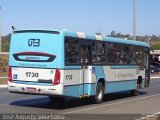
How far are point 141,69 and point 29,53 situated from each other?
32.1 feet

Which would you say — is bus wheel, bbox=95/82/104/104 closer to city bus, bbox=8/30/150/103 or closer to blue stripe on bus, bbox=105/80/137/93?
city bus, bbox=8/30/150/103

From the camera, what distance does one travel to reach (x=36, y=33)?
17.0 m

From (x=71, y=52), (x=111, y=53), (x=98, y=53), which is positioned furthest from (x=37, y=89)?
(x=111, y=53)

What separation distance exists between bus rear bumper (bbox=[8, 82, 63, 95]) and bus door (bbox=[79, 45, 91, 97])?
5.63 ft

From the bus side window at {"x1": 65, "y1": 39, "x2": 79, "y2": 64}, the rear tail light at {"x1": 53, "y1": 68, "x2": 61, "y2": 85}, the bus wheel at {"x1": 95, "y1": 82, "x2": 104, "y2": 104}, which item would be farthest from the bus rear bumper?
the bus wheel at {"x1": 95, "y1": 82, "x2": 104, "y2": 104}

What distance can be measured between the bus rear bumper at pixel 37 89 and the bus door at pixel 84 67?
172 centimetres

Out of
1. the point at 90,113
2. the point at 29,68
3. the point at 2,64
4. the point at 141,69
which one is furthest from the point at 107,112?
the point at 2,64

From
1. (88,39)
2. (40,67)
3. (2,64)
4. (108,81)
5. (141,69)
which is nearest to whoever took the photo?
(40,67)

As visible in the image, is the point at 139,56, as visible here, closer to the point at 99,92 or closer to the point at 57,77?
the point at 99,92

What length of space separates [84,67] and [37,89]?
7.77ft

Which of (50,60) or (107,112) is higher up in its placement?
(50,60)

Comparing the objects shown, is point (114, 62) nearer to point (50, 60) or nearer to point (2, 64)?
point (50, 60)

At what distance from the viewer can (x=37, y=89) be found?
54.3 ft

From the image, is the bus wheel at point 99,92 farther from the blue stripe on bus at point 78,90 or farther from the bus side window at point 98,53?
the bus side window at point 98,53
